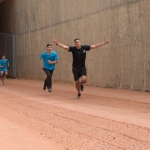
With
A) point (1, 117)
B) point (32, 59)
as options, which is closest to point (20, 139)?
point (1, 117)

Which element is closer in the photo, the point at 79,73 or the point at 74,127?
the point at 74,127

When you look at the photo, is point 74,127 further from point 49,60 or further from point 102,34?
point 102,34

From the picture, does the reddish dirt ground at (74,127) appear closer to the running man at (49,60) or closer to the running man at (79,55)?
the running man at (79,55)

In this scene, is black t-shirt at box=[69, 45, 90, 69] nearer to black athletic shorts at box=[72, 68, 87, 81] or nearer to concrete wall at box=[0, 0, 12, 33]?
black athletic shorts at box=[72, 68, 87, 81]

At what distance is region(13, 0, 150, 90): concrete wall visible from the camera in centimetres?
1418

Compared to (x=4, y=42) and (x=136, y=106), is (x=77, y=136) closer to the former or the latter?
(x=136, y=106)

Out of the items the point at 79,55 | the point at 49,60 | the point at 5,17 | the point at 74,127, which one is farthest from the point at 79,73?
the point at 5,17

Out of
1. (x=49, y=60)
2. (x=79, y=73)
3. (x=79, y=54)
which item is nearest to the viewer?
(x=79, y=54)

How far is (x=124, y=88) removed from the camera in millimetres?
15203

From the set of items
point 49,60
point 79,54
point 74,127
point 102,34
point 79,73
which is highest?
point 102,34

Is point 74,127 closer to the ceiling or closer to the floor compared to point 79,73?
closer to the floor

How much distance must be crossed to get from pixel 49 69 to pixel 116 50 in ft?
10.8

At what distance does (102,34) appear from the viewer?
55.0 ft

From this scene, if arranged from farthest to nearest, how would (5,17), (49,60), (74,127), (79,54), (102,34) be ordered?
1. (5,17)
2. (102,34)
3. (49,60)
4. (79,54)
5. (74,127)
